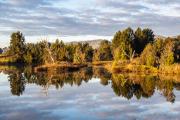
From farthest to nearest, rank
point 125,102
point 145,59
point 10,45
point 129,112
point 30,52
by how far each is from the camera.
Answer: point 10,45
point 30,52
point 145,59
point 125,102
point 129,112

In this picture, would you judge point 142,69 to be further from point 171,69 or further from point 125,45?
point 125,45

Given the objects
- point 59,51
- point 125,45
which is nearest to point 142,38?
point 125,45

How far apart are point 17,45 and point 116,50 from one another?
55.3 m

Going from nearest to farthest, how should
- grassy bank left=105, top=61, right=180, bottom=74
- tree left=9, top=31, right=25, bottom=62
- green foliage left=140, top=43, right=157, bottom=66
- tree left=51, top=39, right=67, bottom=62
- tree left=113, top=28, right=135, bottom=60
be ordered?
grassy bank left=105, top=61, right=180, bottom=74
green foliage left=140, top=43, right=157, bottom=66
tree left=113, top=28, right=135, bottom=60
tree left=51, top=39, right=67, bottom=62
tree left=9, top=31, right=25, bottom=62

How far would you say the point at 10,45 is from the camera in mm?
149625

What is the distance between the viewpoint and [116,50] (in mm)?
103562

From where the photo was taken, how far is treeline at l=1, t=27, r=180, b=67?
78.4m

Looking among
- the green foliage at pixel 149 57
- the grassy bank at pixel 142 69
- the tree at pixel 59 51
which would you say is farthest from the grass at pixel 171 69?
the tree at pixel 59 51

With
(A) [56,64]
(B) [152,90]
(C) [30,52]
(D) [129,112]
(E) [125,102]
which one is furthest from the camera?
(C) [30,52]

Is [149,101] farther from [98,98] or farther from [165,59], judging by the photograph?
[165,59]

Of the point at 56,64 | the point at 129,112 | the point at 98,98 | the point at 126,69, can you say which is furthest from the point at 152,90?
the point at 56,64

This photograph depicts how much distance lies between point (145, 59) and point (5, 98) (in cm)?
4495

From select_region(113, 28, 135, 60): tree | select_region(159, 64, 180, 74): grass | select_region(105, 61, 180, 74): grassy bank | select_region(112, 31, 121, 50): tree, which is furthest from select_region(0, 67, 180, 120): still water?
select_region(112, 31, 121, 50): tree

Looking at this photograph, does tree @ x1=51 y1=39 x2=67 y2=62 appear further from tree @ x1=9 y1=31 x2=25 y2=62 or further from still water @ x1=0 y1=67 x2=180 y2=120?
still water @ x1=0 y1=67 x2=180 y2=120
